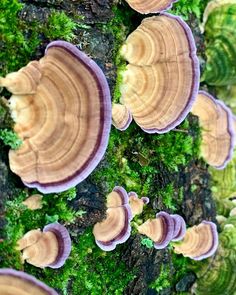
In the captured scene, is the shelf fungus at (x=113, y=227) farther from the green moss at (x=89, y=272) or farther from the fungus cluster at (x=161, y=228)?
the fungus cluster at (x=161, y=228)

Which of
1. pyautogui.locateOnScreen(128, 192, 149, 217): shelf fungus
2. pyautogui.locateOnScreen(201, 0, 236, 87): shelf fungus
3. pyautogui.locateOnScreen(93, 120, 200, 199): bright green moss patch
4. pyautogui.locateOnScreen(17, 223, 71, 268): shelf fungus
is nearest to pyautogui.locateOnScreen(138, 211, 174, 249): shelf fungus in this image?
pyautogui.locateOnScreen(128, 192, 149, 217): shelf fungus

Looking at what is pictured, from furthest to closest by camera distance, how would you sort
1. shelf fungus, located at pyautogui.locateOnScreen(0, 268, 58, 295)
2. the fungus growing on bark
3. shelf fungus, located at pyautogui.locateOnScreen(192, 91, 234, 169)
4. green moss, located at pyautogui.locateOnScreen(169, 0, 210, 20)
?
1. shelf fungus, located at pyautogui.locateOnScreen(192, 91, 234, 169)
2. green moss, located at pyautogui.locateOnScreen(169, 0, 210, 20)
3. the fungus growing on bark
4. shelf fungus, located at pyautogui.locateOnScreen(0, 268, 58, 295)

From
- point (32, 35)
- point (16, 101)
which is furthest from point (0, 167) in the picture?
point (32, 35)

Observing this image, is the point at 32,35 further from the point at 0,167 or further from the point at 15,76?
the point at 0,167

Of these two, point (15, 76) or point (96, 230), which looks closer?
point (15, 76)

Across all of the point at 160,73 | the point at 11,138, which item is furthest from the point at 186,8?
the point at 11,138

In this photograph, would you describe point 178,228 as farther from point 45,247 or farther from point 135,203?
point 45,247

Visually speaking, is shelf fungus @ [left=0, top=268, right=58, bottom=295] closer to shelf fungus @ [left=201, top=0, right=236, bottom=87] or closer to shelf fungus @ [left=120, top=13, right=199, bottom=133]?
shelf fungus @ [left=120, top=13, right=199, bottom=133]
